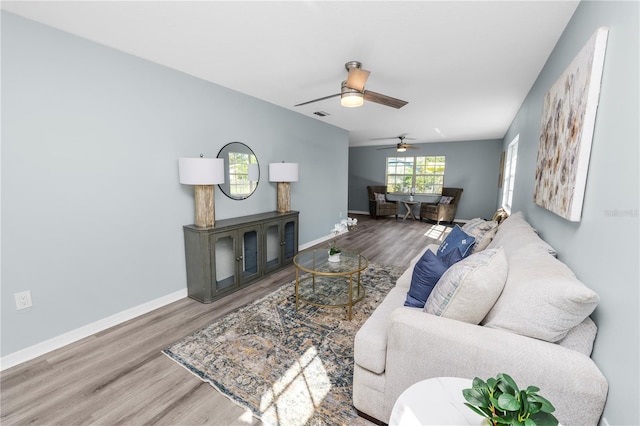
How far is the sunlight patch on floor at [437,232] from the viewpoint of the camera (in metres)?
6.08

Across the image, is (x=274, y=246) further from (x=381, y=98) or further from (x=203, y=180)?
(x=381, y=98)

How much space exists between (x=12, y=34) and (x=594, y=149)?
353cm

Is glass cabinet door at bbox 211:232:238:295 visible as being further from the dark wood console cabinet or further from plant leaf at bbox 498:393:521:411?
plant leaf at bbox 498:393:521:411

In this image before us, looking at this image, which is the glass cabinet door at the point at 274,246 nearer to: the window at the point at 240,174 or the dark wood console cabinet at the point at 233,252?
the dark wood console cabinet at the point at 233,252

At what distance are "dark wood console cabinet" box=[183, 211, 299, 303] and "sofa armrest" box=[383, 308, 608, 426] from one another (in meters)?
2.10

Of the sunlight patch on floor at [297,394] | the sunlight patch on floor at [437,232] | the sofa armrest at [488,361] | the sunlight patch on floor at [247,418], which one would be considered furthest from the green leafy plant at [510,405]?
the sunlight patch on floor at [437,232]

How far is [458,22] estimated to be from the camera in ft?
6.12

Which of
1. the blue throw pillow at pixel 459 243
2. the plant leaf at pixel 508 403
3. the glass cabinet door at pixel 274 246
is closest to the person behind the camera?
the plant leaf at pixel 508 403

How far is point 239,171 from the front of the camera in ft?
11.6

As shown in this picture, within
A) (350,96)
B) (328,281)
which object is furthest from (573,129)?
(328,281)

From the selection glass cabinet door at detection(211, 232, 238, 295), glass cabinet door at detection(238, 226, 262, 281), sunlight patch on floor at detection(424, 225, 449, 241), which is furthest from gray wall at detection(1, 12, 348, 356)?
sunlight patch on floor at detection(424, 225, 449, 241)

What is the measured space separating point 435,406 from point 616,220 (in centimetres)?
100

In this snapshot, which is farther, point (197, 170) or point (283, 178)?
point (283, 178)

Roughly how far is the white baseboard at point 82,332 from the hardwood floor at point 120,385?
0.17ft
